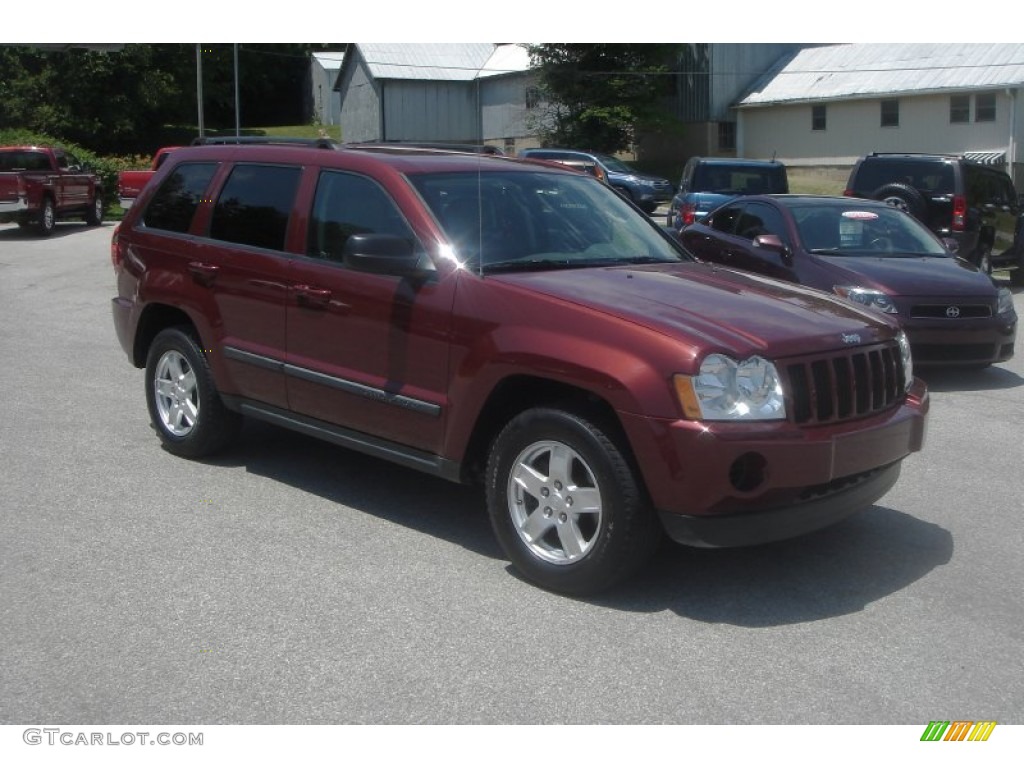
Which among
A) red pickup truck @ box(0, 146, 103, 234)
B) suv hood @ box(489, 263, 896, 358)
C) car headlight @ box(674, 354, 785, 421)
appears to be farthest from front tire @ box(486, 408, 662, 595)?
red pickup truck @ box(0, 146, 103, 234)

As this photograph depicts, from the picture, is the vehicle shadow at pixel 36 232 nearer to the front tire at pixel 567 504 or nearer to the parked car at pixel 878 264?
the parked car at pixel 878 264

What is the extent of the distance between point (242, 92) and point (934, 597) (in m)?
77.9

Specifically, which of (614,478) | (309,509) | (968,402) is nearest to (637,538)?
(614,478)

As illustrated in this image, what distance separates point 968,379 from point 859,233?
1695mm

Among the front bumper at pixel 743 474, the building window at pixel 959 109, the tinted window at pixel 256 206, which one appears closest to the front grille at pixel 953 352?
the front bumper at pixel 743 474

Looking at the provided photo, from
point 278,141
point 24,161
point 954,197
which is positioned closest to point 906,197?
point 954,197

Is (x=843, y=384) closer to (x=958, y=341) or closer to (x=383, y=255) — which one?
(x=383, y=255)

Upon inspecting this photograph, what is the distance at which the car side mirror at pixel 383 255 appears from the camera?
5465 mm

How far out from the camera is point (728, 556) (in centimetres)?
567

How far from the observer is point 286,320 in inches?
250

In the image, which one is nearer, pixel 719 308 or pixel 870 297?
pixel 719 308

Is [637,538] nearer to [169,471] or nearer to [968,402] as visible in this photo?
[169,471]

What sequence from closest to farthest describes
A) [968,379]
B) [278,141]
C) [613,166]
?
[278,141], [968,379], [613,166]

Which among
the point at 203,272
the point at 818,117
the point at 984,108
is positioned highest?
the point at 818,117
